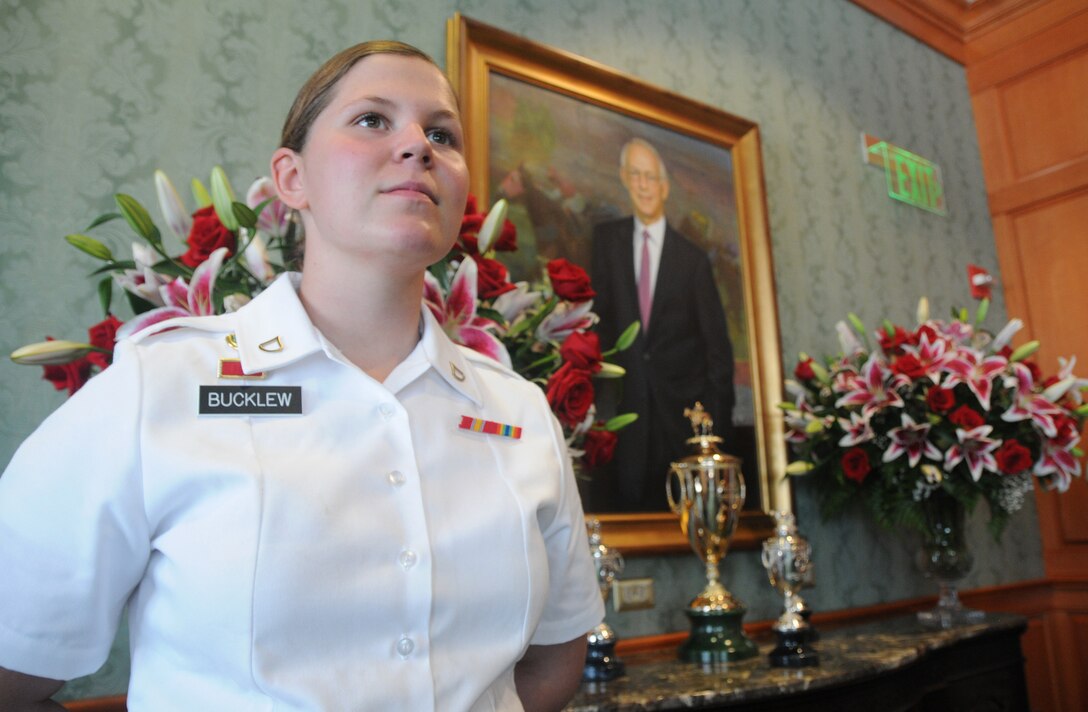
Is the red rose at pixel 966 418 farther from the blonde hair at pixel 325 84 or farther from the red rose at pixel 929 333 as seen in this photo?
the blonde hair at pixel 325 84

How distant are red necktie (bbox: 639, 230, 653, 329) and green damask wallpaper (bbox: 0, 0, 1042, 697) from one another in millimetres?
696

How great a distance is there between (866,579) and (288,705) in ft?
9.27

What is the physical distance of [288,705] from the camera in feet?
2.69

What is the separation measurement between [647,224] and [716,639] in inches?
54.6

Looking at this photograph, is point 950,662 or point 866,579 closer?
point 950,662

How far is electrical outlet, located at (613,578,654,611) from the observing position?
7.92 feet

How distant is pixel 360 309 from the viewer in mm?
1069

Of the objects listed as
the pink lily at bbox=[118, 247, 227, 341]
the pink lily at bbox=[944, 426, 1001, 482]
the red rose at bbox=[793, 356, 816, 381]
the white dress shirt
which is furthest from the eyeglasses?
the pink lily at bbox=[118, 247, 227, 341]

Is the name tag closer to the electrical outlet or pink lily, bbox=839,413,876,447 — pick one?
the electrical outlet

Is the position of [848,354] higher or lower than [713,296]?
lower

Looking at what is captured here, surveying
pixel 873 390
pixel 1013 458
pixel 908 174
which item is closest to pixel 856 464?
pixel 873 390

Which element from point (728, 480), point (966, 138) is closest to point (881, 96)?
point (966, 138)

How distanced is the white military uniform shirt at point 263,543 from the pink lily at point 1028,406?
227cm

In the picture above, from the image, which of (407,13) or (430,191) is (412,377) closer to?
(430,191)
